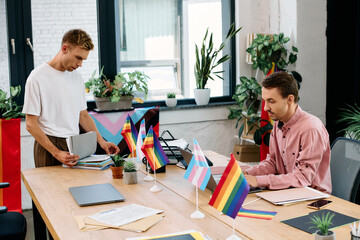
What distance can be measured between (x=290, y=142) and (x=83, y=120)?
157cm

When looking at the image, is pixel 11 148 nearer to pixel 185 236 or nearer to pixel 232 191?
pixel 185 236

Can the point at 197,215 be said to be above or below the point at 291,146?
below

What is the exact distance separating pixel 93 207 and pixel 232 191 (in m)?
0.76

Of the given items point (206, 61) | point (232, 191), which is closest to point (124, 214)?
point (232, 191)

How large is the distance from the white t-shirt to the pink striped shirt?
1265 mm

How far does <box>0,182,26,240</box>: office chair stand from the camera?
251 centimetres

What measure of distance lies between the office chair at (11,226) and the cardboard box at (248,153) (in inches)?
112

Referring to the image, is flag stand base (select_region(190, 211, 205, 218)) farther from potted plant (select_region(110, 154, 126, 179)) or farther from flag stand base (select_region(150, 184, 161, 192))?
potted plant (select_region(110, 154, 126, 179))

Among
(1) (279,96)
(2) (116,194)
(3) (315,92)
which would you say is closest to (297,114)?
(1) (279,96)

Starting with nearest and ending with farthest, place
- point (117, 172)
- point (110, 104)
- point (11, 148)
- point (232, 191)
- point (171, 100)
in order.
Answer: point (232, 191) < point (117, 172) < point (11, 148) < point (110, 104) < point (171, 100)

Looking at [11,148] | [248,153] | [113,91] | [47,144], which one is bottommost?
[248,153]

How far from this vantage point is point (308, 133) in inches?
93.8

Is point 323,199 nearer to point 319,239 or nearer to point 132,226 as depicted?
point 319,239

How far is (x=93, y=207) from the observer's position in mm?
2141
